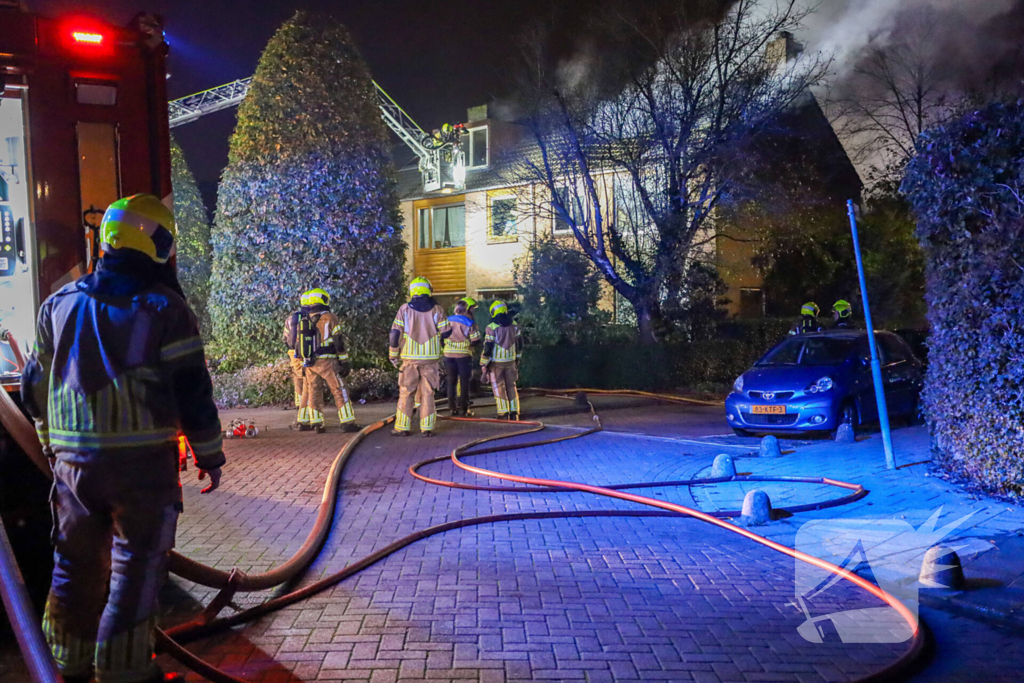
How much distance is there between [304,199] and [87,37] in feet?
35.6

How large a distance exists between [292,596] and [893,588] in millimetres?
3553

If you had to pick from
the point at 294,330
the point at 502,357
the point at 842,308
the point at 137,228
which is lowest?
the point at 502,357

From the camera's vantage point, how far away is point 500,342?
12320 mm

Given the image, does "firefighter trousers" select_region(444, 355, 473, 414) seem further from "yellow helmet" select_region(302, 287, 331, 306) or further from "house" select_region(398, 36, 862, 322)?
"house" select_region(398, 36, 862, 322)

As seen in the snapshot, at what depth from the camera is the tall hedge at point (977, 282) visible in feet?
20.9

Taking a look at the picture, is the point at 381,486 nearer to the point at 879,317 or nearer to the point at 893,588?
the point at 893,588

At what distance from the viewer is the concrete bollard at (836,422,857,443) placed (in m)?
9.70

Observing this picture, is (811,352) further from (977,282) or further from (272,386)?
(272,386)

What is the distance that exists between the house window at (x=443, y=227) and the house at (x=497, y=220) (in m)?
0.03

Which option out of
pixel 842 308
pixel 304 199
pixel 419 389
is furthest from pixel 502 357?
pixel 842 308

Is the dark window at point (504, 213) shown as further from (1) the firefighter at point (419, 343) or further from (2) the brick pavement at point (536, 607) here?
(2) the brick pavement at point (536, 607)

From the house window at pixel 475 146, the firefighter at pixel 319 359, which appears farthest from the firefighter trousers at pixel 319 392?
the house window at pixel 475 146

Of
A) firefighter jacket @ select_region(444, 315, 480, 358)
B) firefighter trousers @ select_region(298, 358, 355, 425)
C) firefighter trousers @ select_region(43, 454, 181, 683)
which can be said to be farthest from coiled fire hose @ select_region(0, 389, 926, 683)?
firefighter jacket @ select_region(444, 315, 480, 358)
